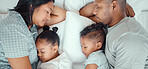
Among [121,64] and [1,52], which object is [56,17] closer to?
[1,52]

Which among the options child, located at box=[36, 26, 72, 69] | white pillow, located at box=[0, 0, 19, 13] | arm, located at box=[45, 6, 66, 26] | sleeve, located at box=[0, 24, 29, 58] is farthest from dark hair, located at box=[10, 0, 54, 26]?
white pillow, located at box=[0, 0, 19, 13]

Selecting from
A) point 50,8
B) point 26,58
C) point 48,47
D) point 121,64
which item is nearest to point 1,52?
point 26,58

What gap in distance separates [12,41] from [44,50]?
36 cm

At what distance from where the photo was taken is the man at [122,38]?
3.15ft

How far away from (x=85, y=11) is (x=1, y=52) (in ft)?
3.02

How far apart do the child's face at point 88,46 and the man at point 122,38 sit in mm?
170

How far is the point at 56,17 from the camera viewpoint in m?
1.50

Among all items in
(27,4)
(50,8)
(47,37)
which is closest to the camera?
(27,4)

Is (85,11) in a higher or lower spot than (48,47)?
higher

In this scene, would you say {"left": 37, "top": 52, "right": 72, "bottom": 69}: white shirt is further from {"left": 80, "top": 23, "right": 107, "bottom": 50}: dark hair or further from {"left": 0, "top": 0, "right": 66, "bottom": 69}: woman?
{"left": 80, "top": 23, "right": 107, "bottom": 50}: dark hair

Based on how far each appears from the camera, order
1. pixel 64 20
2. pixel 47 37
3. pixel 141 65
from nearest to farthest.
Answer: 1. pixel 141 65
2. pixel 47 37
3. pixel 64 20

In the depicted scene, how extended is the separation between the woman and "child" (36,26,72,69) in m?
0.12

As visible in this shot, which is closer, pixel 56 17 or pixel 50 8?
pixel 50 8

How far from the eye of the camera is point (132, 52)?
0.96 m
